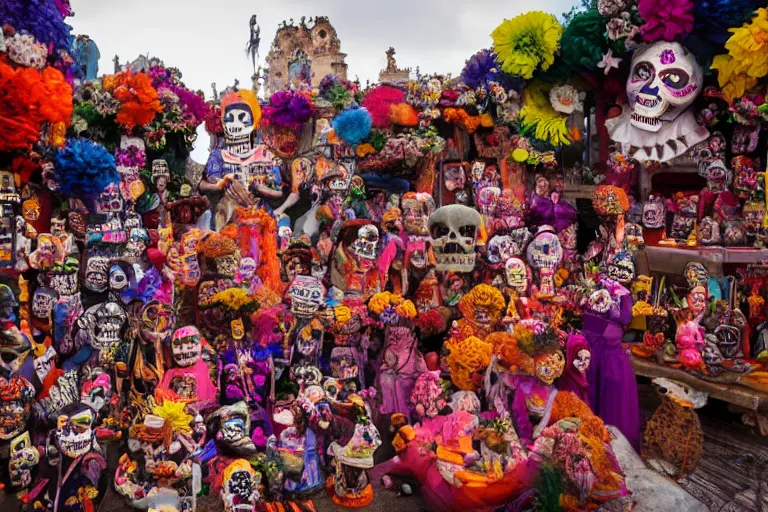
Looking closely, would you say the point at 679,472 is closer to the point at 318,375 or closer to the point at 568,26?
the point at 318,375

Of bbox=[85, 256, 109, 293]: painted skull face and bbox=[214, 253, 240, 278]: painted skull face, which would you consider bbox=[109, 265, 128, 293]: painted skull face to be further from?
bbox=[214, 253, 240, 278]: painted skull face

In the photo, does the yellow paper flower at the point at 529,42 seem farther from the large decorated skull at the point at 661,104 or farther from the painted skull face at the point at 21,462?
the painted skull face at the point at 21,462

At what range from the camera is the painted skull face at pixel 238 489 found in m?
3.78

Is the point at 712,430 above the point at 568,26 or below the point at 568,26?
below

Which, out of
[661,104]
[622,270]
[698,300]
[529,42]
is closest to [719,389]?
[698,300]

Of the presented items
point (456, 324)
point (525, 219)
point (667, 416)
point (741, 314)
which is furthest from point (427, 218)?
point (741, 314)

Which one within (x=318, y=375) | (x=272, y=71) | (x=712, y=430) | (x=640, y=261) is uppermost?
(x=272, y=71)

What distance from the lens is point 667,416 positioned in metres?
5.16

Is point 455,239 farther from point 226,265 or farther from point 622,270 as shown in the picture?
point 226,265

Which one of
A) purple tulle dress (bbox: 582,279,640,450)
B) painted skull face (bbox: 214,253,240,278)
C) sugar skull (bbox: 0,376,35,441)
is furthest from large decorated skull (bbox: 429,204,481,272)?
sugar skull (bbox: 0,376,35,441)

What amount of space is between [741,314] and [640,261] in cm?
134

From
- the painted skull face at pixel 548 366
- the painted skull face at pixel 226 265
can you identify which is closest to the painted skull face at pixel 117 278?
the painted skull face at pixel 226 265

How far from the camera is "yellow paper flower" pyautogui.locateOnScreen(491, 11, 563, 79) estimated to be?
6.72 m

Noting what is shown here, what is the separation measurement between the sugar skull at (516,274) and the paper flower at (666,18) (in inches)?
82.6
